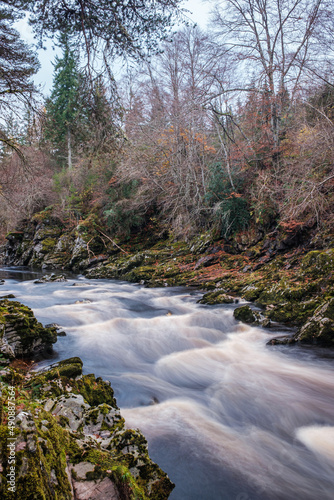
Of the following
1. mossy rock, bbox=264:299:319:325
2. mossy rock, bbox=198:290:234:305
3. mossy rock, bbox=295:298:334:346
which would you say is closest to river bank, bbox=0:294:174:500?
mossy rock, bbox=295:298:334:346

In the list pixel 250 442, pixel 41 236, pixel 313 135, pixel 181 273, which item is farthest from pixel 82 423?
pixel 41 236

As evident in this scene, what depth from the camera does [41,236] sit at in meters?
22.8

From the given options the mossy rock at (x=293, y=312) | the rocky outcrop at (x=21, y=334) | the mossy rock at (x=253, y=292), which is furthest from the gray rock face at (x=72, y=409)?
the mossy rock at (x=253, y=292)

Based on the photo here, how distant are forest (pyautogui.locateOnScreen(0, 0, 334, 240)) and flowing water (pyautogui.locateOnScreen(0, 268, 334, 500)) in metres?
3.55

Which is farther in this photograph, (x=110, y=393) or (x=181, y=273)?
(x=181, y=273)

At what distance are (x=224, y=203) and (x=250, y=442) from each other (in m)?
9.61

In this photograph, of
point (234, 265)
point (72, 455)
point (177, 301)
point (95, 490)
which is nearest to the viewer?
point (95, 490)

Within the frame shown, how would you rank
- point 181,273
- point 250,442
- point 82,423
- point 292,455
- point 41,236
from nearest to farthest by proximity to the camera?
point 82,423 → point 292,455 → point 250,442 → point 181,273 → point 41,236

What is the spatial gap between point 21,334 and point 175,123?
35.8 ft

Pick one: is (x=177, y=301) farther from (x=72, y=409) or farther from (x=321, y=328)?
(x=72, y=409)

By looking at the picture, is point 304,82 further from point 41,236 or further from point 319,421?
point 41,236

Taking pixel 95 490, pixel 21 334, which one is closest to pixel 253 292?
pixel 21 334

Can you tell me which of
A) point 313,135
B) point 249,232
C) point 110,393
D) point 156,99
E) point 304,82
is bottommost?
point 110,393

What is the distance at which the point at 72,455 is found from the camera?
1900mm
